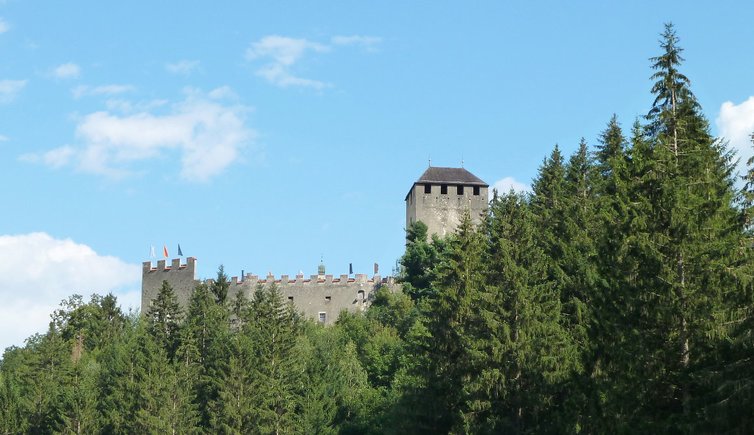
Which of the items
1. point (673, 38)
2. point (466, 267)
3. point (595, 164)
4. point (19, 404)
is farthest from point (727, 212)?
point (19, 404)

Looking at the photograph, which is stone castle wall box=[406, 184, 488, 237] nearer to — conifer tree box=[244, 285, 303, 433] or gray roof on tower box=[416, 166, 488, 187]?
gray roof on tower box=[416, 166, 488, 187]

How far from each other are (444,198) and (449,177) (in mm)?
2630

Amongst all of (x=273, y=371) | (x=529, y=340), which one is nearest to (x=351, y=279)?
(x=273, y=371)

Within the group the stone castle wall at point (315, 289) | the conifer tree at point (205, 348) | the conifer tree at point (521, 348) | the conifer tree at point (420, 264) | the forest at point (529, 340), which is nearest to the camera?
the forest at point (529, 340)

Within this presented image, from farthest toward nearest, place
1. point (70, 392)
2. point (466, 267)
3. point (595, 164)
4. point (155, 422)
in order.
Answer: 1. point (70, 392)
2. point (155, 422)
3. point (595, 164)
4. point (466, 267)

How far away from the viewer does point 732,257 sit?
29.8 m

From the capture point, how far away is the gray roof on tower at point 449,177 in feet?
309

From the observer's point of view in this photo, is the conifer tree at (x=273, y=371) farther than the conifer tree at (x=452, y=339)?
Yes

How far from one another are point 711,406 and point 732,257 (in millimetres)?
4999

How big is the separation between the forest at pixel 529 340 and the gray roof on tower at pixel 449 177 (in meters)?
12.3

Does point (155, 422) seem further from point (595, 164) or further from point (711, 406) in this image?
point (711, 406)

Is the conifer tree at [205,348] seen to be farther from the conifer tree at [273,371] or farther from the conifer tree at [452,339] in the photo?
the conifer tree at [452,339]

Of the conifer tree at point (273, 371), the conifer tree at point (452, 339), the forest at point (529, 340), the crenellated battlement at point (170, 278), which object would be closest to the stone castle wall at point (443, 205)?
the forest at point (529, 340)

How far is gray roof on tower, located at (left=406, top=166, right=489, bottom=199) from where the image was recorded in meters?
94.3
